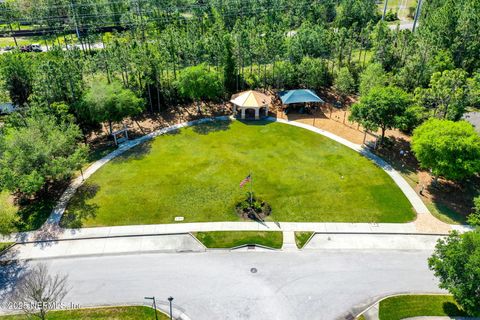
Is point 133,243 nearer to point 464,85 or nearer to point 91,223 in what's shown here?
point 91,223

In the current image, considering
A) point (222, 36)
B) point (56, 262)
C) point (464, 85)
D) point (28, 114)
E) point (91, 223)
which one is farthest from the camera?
point (222, 36)

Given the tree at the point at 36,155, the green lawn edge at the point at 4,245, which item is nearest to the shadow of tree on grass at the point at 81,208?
the tree at the point at 36,155

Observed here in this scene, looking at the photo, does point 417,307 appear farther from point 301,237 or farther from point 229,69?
point 229,69

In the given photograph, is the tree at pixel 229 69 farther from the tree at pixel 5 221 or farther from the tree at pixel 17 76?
the tree at pixel 5 221

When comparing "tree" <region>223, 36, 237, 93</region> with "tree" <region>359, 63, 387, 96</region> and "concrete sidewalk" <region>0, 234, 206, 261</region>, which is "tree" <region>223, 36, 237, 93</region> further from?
"concrete sidewalk" <region>0, 234, 206, 261</region>

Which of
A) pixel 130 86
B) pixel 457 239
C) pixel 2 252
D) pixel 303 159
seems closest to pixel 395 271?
pixel 457 239

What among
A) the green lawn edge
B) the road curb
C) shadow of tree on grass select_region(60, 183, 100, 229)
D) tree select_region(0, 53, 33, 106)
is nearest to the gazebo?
shadow of tree on grass select_region(60, 183, 100, 229)

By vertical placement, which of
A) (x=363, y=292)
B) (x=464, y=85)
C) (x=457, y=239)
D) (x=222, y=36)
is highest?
(x=222, y=36)
